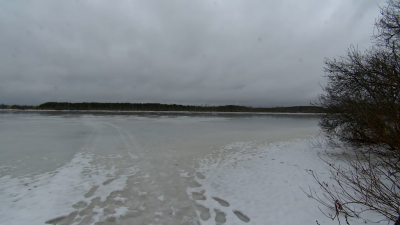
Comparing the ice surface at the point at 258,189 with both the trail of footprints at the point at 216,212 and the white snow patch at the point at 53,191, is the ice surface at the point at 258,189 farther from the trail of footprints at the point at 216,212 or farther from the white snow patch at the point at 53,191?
the white snow patch at the point at 53,191

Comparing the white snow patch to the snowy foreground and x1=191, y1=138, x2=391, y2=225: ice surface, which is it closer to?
the snowy foreground

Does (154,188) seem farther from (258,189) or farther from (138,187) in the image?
(258,189)

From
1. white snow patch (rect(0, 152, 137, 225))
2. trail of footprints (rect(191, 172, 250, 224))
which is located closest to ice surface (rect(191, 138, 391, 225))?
trail of footprints (rect(191, 172, 250, 224))

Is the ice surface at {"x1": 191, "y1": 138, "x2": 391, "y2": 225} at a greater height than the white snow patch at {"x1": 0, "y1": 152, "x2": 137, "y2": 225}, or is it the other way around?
the white snow patch at {"x1": 0, "y1": 152, "x2": 137, "y2": 225}

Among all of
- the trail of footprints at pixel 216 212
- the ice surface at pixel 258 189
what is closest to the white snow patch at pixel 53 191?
the trail of footprints at pixel 216 212

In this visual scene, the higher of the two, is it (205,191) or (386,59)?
(386,59)

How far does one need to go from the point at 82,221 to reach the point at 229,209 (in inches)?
105

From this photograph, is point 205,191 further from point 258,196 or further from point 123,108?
point 123,108

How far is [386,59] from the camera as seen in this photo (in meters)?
6.45

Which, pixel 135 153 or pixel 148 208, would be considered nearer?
pixel 148 208

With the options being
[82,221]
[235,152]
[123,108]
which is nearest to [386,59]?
[235,152]

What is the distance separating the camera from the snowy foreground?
11.5 feet

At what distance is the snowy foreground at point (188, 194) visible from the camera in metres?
3.51

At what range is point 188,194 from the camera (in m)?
4.51
